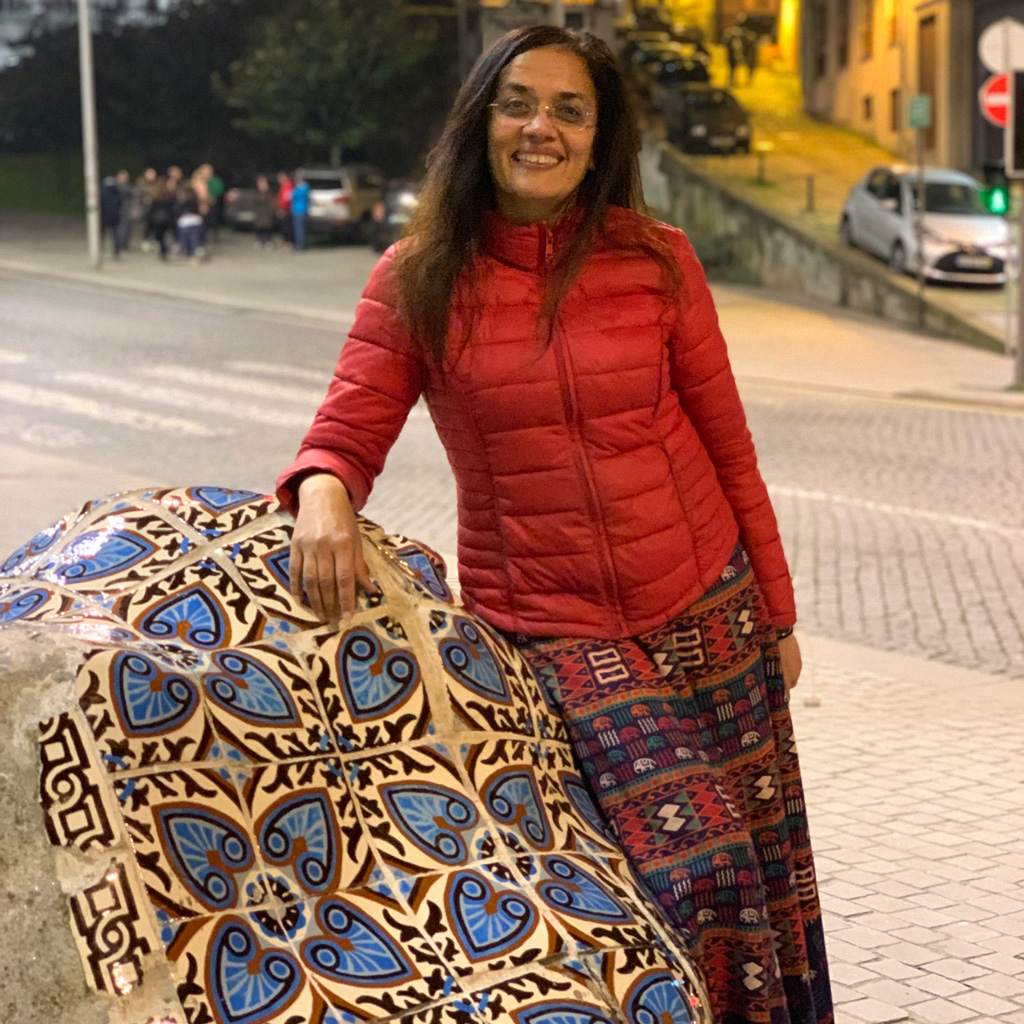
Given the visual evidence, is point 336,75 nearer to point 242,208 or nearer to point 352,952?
point 242,208

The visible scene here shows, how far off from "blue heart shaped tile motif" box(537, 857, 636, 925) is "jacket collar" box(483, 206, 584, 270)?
94 cm

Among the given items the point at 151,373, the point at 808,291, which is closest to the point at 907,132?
the point at 808,291

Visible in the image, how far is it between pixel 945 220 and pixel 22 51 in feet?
126

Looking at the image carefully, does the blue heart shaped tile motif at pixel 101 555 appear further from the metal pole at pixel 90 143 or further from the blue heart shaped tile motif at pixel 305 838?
the metal pole at pixel 90 143

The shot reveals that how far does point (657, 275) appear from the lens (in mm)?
2859

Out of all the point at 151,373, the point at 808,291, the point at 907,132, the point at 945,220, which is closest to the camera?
the point at 151,373

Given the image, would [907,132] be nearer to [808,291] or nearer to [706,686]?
[808,291]

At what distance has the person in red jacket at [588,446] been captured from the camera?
2.79m

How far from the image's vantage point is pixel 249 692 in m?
2.47

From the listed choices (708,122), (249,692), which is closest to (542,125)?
(249,692)

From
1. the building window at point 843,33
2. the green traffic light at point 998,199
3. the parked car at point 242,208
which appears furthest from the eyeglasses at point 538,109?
the building window at point 843,33

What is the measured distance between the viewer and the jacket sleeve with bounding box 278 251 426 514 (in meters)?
2.89

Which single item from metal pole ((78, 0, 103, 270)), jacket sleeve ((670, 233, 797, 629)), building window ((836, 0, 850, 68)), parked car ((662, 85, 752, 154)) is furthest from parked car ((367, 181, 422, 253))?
jacket sleeve ((670, 233, 797, 629))

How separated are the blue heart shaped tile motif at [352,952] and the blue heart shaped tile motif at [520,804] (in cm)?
29
